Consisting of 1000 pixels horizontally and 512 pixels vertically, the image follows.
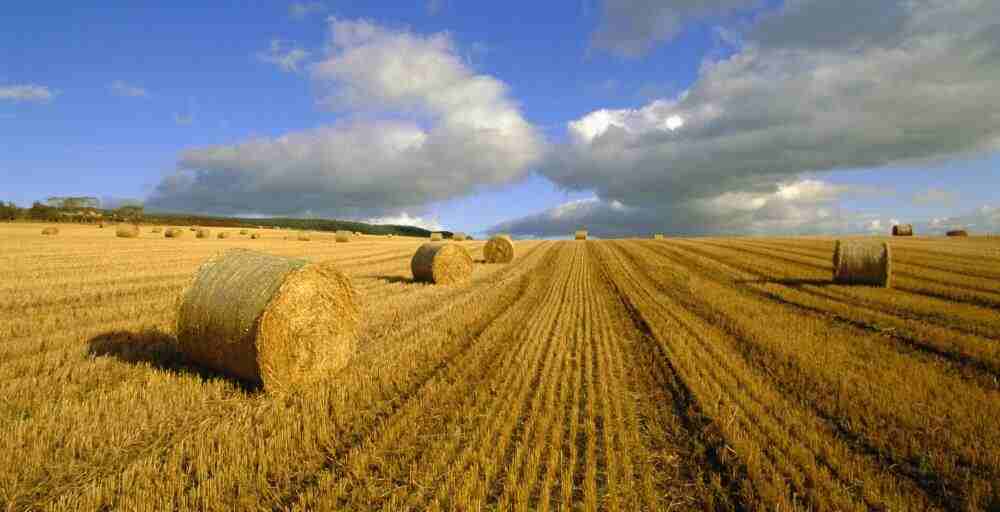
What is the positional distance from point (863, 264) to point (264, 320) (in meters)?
15.9

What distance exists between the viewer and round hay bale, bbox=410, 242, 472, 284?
15.1 metres

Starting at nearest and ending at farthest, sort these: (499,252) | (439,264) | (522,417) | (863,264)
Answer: (522,417) → (863,264) → (439,264) → (499,252)

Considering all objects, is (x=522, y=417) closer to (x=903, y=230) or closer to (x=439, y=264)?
(x=439, y=264)

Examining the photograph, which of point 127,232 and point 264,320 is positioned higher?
point 127,232

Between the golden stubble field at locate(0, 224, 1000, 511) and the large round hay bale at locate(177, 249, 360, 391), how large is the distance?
0.30 metres

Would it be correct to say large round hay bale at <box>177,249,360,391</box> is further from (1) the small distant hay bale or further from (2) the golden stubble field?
(1) the small distant hay bale

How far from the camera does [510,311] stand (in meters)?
10.9

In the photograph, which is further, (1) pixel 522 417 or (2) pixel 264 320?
(2) pixel 264 320

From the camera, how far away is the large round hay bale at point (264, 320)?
5.73 m

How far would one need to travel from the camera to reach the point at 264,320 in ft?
A: 19.0

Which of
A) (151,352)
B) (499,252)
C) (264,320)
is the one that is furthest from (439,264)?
(499,252)

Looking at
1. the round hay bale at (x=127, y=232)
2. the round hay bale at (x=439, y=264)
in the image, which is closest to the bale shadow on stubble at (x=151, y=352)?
the round hay bale at (x=439, y=264)

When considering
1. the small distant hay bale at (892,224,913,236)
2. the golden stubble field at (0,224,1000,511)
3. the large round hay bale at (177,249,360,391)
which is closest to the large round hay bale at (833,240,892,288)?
the golden stubble field at (0,224,1000,511)

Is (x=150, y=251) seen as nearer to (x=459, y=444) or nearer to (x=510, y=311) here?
(x=510, y=311)
